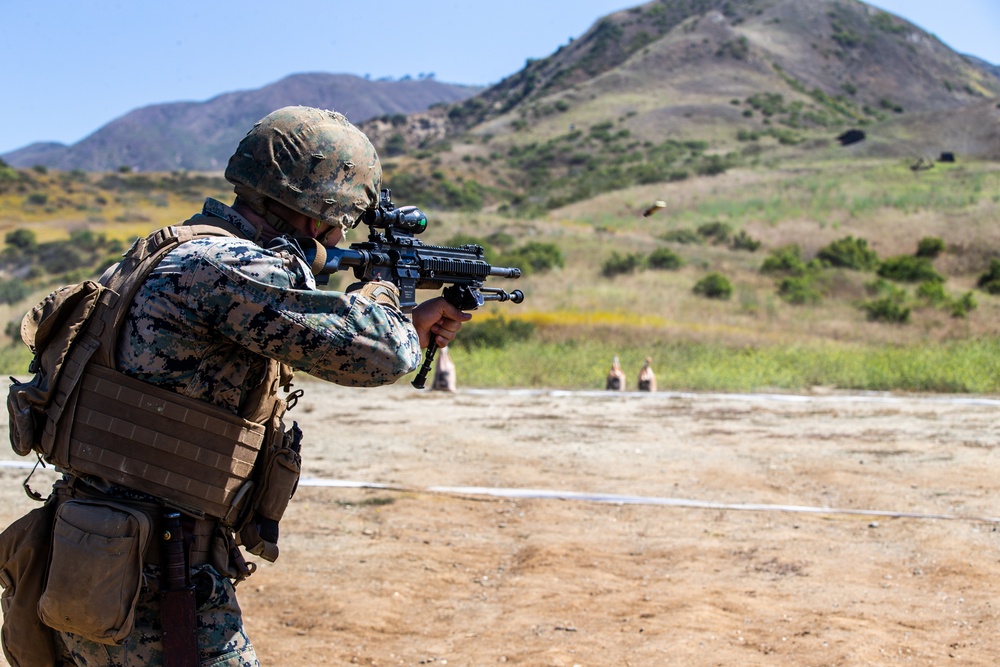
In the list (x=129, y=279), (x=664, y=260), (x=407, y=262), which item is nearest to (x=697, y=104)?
(x=664, y=260)

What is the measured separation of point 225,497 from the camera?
2.39 meters

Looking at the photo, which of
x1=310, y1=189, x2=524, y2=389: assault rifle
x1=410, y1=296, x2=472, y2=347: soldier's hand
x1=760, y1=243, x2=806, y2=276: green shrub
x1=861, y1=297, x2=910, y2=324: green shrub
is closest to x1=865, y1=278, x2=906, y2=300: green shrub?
x1=861, y1=297, x2=910, y2=324: green shrub

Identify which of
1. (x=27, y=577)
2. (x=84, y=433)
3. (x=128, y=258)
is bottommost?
(x=27, y=577)

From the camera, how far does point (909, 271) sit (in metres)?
27.8

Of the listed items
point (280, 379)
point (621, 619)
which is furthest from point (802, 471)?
point (280, 379)

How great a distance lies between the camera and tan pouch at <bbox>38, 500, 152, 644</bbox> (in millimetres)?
2203

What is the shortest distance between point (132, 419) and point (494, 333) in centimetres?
1570

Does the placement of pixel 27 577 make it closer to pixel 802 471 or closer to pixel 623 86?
pixel 802 471

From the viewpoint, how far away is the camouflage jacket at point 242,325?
2.15 metres

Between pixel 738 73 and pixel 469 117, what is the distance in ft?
118

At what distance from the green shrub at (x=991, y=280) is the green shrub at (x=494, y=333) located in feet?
51.1

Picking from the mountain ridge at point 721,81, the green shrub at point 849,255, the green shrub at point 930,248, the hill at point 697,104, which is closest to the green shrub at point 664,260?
the green shrub at point 849,255

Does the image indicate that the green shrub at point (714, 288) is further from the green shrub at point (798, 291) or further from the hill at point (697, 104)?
the hill at point (697, 104)

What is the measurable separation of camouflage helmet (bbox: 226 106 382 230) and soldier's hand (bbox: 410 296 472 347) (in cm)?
41
